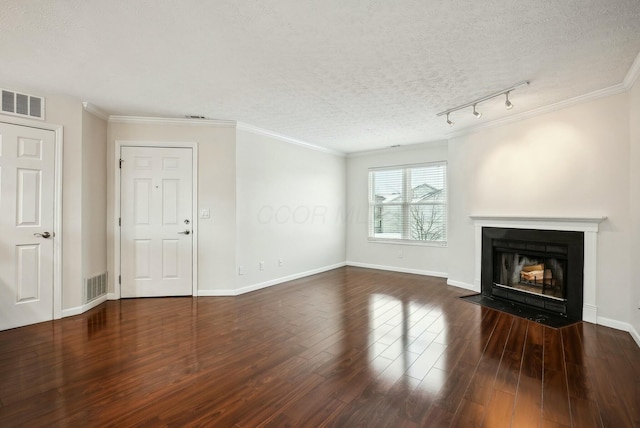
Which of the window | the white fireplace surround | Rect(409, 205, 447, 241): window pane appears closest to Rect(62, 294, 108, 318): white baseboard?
the window

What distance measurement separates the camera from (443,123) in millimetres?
4391

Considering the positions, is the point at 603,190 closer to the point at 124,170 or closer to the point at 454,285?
the point at 454,285

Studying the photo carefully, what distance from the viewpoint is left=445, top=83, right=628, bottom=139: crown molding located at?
3.14m

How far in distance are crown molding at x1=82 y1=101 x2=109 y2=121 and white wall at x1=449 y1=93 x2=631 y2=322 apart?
17.1 feet

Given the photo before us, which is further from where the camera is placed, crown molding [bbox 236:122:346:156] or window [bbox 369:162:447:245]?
window [bbox 369:162:447:245]

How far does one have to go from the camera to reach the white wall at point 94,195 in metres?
3.62

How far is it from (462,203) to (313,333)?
10.7ft

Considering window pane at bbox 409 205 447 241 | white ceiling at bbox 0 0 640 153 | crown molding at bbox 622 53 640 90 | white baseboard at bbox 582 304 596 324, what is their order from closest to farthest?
white ceiling at bbox 0 0 640 153, crown molding at bbox 622 53 640 90, white baseboard at bbox 582 304 596 324, window pane at bbox 409 205 447 241

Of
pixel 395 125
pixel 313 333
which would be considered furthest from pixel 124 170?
pixel 395 125

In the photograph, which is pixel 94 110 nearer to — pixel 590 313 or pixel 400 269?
pixel 400 269

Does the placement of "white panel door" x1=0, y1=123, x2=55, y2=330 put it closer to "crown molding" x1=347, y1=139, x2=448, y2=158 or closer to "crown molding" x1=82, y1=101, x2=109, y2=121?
"crown molding" x1=82, y1=101, x2=109, y2=121

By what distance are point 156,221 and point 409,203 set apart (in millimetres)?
4522

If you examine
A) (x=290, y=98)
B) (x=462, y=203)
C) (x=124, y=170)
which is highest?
(x=290, y=98)

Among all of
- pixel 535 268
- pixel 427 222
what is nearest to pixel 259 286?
pixel 427 222
